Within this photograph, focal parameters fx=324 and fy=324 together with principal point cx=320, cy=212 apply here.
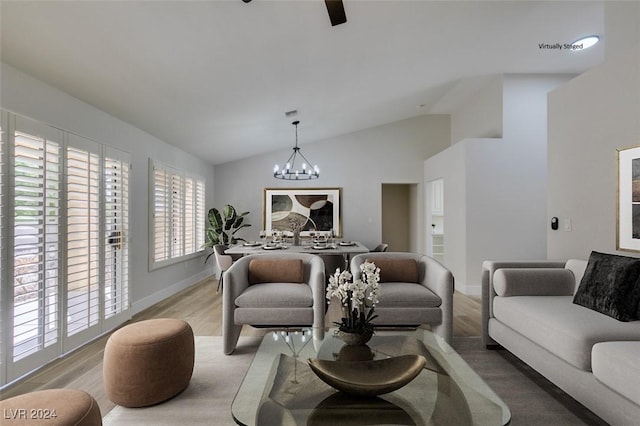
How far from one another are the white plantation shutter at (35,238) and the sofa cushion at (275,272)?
1.66 m

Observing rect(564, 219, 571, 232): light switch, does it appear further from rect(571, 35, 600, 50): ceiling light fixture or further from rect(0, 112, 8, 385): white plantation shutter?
rect(0, 112, 8, 385): white plantation shutter

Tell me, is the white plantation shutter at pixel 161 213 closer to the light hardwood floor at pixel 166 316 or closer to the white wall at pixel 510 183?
the light hardwood floor at pixel 166 316

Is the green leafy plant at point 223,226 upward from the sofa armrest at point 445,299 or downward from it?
upward

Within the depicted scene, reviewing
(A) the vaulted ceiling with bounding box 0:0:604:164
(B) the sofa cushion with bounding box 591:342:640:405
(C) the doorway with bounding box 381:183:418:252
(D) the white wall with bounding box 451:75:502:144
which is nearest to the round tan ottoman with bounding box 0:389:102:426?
(A) the vaulted ceiling with bounding box 0:0:604:164

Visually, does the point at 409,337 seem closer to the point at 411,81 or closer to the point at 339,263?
the point at 339,263

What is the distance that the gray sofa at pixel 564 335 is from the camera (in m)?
1.68

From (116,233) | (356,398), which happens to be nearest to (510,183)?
(356,398)

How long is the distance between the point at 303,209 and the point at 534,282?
16.5 ft

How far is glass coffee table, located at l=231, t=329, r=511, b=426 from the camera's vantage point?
4.68ft

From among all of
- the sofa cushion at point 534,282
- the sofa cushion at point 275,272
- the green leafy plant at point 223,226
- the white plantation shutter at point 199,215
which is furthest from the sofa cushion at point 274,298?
the white plantation shutter at point 199,215

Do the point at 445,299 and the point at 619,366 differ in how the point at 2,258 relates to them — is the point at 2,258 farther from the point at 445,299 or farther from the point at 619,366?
the point at 619,366

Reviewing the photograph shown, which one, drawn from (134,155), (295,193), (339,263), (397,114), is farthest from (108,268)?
(397,114)

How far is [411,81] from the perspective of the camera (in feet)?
15.9

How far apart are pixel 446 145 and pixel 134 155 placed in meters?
6.06
